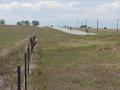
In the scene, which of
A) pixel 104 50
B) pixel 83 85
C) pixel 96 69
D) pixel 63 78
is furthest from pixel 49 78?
pixel 104 50

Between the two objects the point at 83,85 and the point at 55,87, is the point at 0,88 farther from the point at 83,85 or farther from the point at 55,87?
the point at 83,85

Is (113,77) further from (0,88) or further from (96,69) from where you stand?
(0,88)

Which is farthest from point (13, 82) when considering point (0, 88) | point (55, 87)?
point (55, 87)

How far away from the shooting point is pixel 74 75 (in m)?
20.3

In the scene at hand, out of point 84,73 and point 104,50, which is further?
point 104,50

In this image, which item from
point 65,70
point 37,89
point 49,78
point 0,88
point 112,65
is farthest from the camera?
point 112,65

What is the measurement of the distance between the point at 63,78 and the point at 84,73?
7.19 feet

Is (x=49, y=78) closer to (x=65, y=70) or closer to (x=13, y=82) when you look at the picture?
(x=65, y=70)

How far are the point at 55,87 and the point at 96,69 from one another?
6.88 metres

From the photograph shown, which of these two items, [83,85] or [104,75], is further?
[104,75]

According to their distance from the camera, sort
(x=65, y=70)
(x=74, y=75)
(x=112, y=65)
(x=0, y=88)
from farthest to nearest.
Answer: 1. (x=112, y=65)
2. (x=65, y=70)
3. (x=74, y=75)
4. (x=0, y=88)

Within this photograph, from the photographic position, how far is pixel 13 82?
1305cm

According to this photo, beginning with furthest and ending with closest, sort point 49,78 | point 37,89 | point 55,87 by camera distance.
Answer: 1. point 49,78
2. point 55,87
3. point 37,89

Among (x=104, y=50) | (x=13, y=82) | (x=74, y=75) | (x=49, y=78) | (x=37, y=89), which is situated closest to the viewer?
(x=13, y=82)
